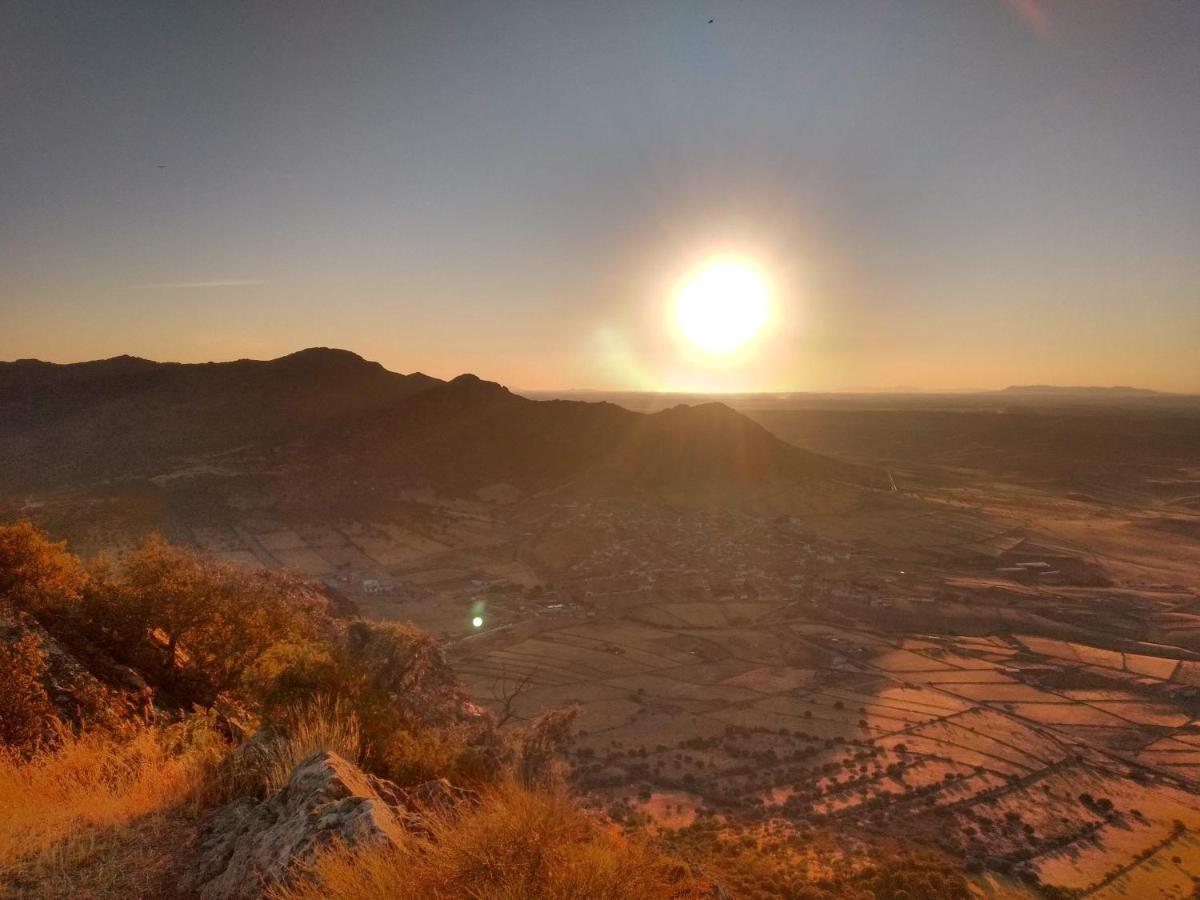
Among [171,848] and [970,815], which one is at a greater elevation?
[171,848]

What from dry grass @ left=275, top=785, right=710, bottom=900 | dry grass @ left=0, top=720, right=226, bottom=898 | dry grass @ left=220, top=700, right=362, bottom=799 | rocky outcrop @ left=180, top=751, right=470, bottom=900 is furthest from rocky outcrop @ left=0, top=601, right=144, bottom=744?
dry grass @ left=275, top=785, right=710, bottom=900

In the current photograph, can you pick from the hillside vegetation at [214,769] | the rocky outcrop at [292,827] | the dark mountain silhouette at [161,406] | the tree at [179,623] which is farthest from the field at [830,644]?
the rocky outcrop at [292,827]

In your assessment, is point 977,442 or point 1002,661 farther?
point 977,442

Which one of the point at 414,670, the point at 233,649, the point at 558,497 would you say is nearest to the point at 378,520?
the point at 558,497

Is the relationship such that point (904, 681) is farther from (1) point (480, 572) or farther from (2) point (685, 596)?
(1) point (480, 572)

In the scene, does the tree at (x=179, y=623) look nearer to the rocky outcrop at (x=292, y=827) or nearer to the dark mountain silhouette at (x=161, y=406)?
the rocky outcrop at (x=292, y=827)

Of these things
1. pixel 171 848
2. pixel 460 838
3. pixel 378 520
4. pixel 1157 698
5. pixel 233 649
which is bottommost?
pixel 1157 698
